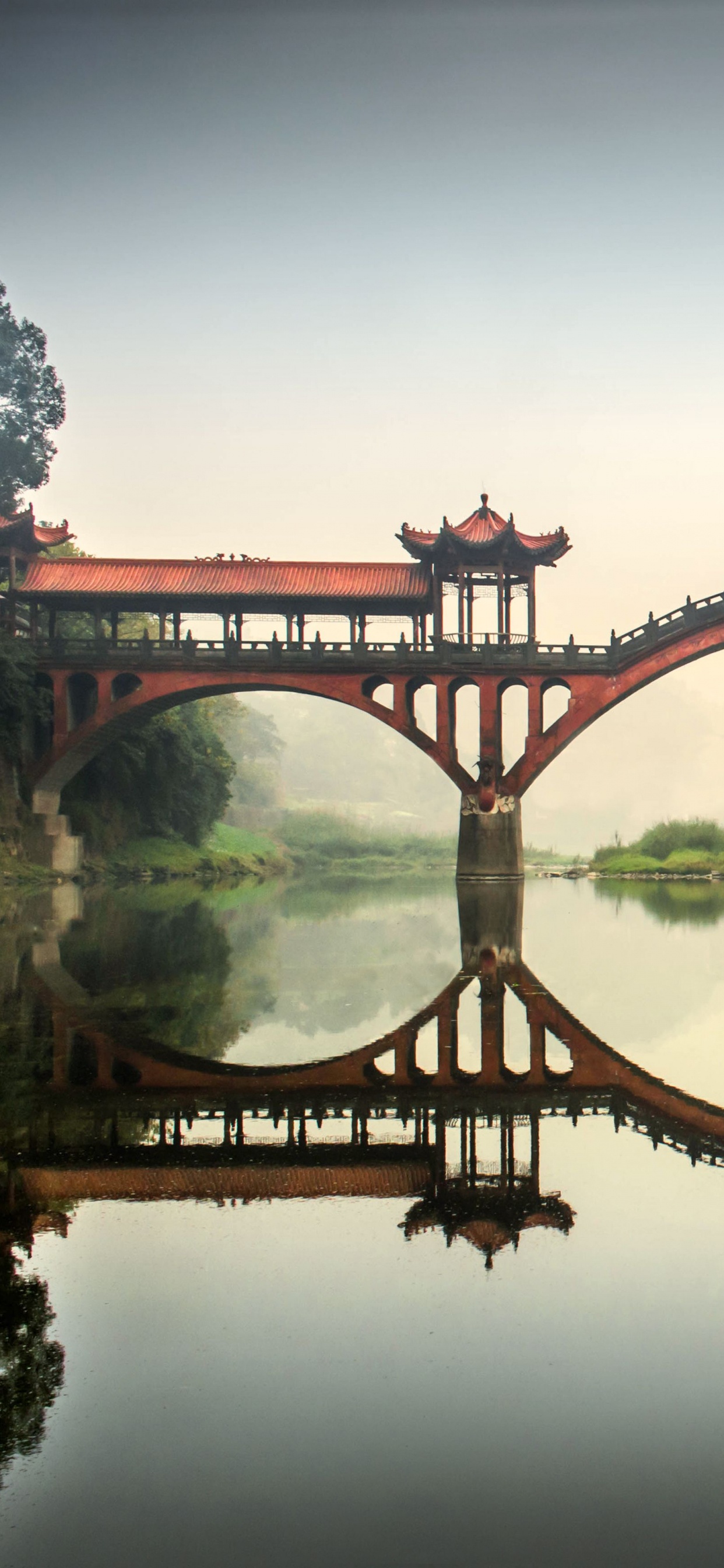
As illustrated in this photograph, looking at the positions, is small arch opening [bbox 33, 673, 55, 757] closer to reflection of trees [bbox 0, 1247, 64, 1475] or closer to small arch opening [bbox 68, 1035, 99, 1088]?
small arch opening [bbox 68, 1035, 99, 1088]

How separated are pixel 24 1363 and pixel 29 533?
3938cm

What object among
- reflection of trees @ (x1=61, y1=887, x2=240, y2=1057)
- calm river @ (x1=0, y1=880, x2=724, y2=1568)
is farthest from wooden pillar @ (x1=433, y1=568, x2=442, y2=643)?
calm river @ (x1=0, y1=880, x2=724, y2=1568)

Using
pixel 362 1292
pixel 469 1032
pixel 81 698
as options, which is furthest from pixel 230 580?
pixel 362 1292

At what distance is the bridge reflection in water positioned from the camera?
5.57 metres

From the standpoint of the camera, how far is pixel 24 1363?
12.4ft

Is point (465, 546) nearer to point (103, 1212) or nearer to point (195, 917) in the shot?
point (195, 917)

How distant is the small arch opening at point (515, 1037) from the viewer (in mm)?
8602

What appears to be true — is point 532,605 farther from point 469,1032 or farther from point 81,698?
point 469,1032

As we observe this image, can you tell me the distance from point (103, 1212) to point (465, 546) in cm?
3420

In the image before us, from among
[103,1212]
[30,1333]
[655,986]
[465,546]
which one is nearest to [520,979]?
[655,986]

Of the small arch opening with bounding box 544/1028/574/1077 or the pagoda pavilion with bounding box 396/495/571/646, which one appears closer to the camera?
the small arch opening with bounding box 544/1028/574/1077

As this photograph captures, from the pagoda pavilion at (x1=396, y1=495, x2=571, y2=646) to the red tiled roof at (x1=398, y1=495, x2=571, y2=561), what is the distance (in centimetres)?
2

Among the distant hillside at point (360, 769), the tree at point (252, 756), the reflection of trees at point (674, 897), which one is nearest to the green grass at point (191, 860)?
the reflection of trees at point (674, 897)

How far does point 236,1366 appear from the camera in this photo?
372 centimetres
